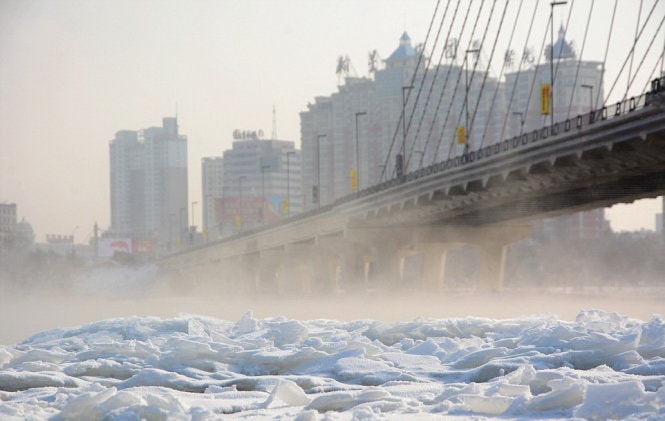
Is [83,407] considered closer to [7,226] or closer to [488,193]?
[488,193]

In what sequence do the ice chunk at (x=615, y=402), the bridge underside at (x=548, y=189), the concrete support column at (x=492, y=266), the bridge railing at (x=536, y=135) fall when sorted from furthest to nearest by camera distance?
the concrete support column at (x=492, y=266), the bridge underside at (x=548, y=189), the bridge railing at (x=536, y=135), the ice chunk at (x=615, y=402)

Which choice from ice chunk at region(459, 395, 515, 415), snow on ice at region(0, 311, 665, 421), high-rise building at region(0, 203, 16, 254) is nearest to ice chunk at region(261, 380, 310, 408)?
snow on ice at region(0, 311, 665, 421)

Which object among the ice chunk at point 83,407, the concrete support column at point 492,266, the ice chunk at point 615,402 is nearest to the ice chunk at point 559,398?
the ice chunk at point 615,402

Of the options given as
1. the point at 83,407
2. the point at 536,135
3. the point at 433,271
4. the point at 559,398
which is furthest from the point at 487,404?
the point at 433,271

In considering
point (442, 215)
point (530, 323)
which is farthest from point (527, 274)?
point (530, 323)

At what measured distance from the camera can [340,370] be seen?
25.8 m

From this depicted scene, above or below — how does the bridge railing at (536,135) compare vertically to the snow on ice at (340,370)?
above

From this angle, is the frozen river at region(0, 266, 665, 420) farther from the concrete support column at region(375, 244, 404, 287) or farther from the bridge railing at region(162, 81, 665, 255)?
the concrete support column at region(375, 244, 404, 287)

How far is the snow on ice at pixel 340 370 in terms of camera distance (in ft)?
66.6

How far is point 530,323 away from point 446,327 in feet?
7.68

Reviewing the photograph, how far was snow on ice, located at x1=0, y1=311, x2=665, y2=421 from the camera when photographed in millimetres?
20312

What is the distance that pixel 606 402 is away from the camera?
1983 cm

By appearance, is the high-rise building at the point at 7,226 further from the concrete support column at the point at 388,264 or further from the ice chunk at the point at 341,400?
the ice chunk at the point at 341,400

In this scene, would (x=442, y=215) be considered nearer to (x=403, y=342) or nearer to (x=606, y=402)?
(x=403, y=342)
